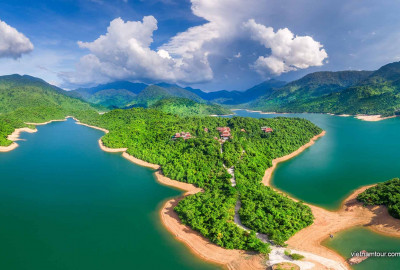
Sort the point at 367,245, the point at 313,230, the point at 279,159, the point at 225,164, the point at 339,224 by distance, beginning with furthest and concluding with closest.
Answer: the point at 279,159
the point at 225,164
the point at 339,224
the point at 313,230
the point at 367,245

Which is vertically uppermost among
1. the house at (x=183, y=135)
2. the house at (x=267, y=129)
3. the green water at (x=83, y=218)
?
the house at (x=267, y=129)

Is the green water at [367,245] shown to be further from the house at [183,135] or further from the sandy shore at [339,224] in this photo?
the house at [183,135]

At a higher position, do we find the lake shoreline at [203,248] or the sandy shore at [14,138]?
the sandy shore at [14,138]

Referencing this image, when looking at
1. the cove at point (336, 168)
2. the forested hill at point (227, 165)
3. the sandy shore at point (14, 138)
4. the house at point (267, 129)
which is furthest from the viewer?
the house at point (267, 129)

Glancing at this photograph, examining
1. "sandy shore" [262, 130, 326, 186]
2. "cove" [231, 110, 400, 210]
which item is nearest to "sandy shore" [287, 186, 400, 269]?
"cove" [231, 110, 400, 210]

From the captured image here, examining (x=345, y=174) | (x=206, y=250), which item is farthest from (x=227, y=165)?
(x=345, y=174)

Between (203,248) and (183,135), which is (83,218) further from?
(183,135)

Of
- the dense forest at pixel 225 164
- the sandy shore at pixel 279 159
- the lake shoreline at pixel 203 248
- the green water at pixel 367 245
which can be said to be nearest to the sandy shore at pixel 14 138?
the dense forest at pixel 225 164
